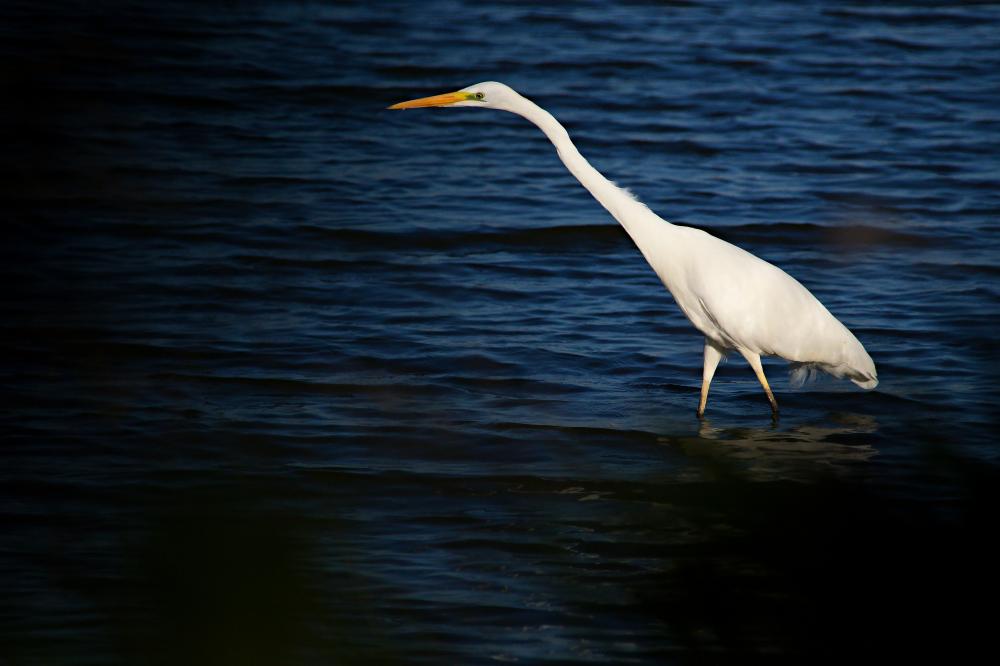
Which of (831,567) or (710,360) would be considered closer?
(831,567)

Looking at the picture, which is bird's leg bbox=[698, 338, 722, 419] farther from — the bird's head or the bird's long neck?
the bird's head

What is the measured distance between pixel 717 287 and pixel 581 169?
664 mm

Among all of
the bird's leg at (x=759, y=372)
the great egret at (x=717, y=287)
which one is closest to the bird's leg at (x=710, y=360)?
the great egret at (x=717, y=287)

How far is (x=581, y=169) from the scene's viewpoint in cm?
452

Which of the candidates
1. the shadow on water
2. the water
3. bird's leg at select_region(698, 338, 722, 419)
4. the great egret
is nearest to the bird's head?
the great egret

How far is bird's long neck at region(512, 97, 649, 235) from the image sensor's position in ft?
14.8

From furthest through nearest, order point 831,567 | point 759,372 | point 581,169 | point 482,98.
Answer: point 759,372, point 482,98, point 581,169, point 831,567

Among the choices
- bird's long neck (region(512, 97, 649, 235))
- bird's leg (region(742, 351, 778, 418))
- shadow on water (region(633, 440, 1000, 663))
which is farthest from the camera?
bird's leg (region(742, 351, 778, 418))

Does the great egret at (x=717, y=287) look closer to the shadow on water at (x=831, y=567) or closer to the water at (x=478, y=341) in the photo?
the water at (x=478, y=341)

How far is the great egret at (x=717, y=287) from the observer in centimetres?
459

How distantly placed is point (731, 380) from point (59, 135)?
4.59 meters

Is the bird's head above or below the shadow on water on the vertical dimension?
above

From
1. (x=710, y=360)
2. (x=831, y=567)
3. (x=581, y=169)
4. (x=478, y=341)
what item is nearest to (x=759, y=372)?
(x=710, y=360)

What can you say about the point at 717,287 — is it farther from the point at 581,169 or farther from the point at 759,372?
the point at 581,169
